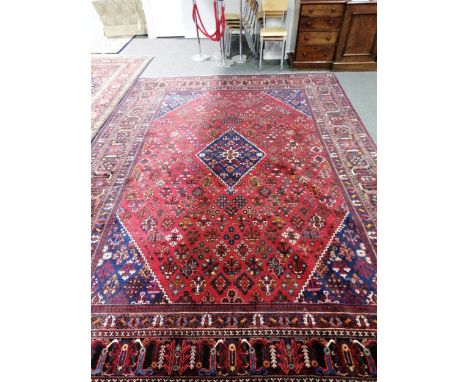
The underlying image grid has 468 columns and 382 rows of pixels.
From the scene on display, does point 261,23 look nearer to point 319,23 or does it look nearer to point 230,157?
point 319,23

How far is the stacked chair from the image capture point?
377 cm

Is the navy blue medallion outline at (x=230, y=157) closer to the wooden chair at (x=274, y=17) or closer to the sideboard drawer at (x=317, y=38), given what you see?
the wooden chair at (x=274, y=17)

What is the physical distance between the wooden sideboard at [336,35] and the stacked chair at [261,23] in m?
0.31

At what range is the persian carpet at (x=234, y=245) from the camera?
4.59ft

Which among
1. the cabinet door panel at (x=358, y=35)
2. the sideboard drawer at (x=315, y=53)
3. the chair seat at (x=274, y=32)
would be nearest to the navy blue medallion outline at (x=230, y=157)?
the chair seat at (x=274, y=32)

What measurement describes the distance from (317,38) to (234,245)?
3469 millimetres

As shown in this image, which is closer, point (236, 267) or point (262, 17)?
point (236, 267)

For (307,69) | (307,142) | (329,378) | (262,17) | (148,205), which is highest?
(262,17)

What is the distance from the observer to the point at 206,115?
123 inches

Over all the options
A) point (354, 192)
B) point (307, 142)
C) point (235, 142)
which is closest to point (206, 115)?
point (235, 142)

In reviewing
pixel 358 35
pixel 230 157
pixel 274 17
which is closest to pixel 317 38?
pixel 358 35

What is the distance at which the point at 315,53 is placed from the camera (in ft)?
12.7

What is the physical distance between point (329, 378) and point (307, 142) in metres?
2.07

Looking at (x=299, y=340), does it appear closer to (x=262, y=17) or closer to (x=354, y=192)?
(x=354, y=192)
